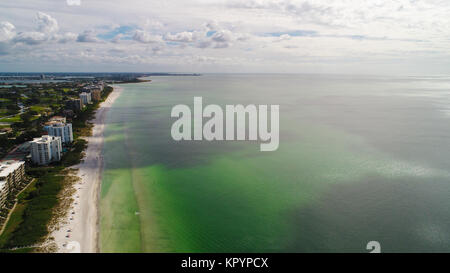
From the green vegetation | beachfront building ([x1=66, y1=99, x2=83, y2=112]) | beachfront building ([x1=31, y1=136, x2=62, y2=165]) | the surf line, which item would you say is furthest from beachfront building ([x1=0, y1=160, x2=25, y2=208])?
beachfront building ([x1=66, y1=99, x2=83, y2=112])

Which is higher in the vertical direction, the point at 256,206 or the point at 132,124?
the point at 132,124

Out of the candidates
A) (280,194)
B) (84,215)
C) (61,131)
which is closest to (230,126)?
(61,131)

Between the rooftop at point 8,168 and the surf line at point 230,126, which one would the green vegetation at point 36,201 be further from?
the surf line at point 230,126

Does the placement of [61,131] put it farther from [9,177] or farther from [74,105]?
[74,105]

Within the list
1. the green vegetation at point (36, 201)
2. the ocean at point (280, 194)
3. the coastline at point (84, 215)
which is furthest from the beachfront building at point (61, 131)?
the coastline at point (84, 215)
